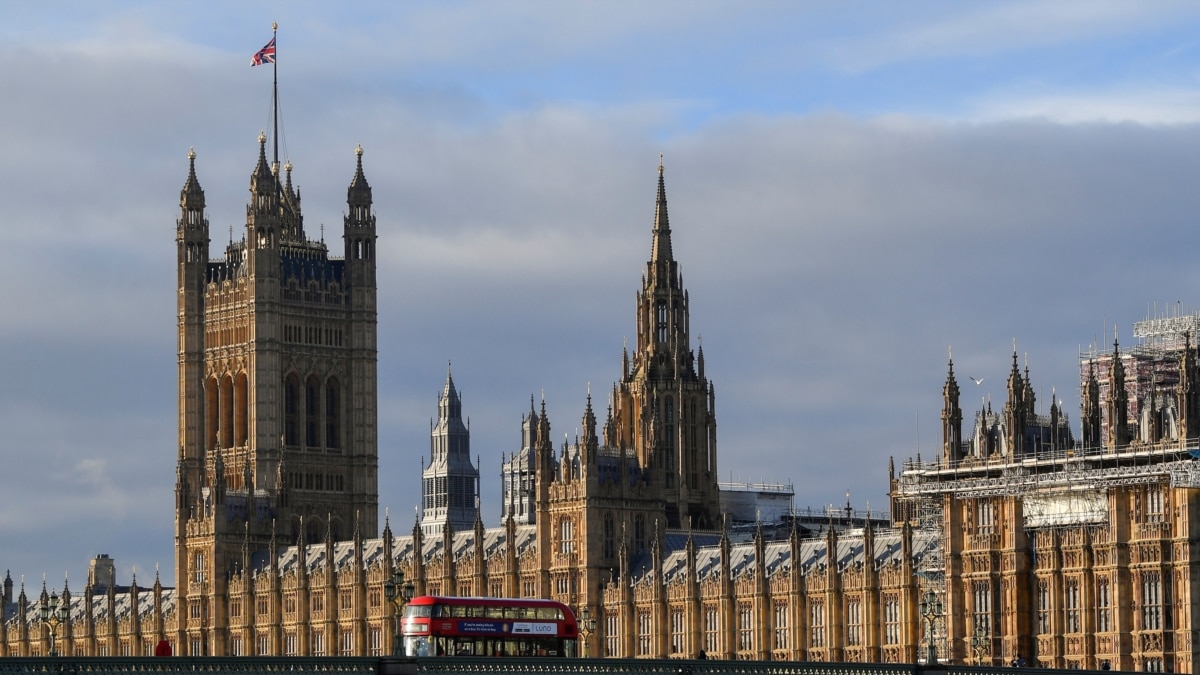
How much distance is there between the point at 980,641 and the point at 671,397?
189 ft

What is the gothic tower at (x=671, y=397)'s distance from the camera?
604 ft

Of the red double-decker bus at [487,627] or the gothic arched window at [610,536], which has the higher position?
the gothic arched window at [610,536]

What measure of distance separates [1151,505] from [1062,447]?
15940mm

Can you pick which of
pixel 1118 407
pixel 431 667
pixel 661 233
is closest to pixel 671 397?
pixel 661 233

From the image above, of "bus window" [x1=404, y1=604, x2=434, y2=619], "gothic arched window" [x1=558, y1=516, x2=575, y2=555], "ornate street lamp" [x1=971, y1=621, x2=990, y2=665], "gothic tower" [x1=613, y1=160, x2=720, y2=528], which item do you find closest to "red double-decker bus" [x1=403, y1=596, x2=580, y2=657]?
"bus window" [x1=404, y1=604, x2=434, y2=619]

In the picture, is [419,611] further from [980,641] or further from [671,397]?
[671,397]

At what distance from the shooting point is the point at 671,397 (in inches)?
7288

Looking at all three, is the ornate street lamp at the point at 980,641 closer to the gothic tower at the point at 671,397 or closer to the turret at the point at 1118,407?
the turret at the point at 1118,407

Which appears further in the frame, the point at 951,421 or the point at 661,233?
the point at 661,233

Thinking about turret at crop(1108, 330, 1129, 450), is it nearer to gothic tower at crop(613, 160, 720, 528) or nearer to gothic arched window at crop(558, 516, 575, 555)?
gothic arched window at crop(558, 516, 575, 555)

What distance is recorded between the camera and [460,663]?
8300 centimetres

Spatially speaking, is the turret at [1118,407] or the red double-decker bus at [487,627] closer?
the red double-decker bus at [487,627]

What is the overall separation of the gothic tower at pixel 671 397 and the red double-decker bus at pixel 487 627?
63.6m

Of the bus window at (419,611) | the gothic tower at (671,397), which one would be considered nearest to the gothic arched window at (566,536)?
the gothic tower at (671,397)
